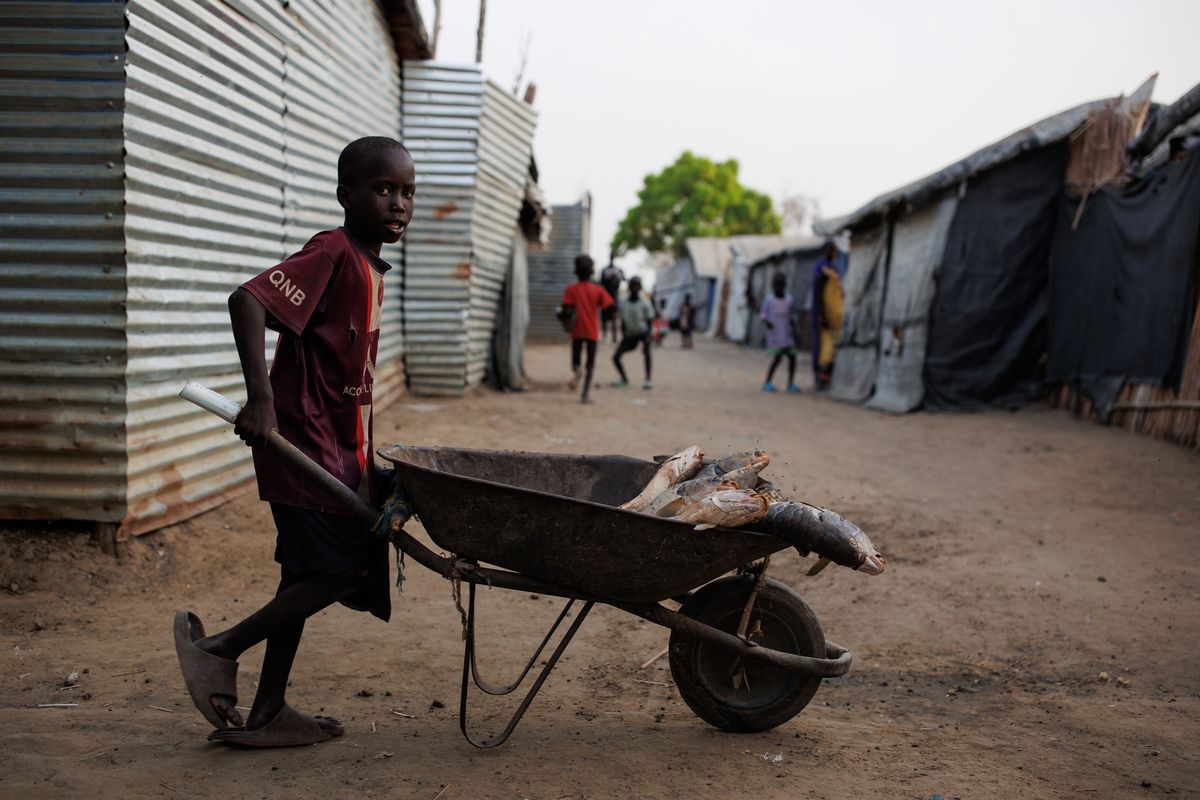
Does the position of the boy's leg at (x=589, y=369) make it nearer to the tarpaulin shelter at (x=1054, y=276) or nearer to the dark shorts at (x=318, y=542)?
the tarpaulin shelter at (x=1054, y=276)

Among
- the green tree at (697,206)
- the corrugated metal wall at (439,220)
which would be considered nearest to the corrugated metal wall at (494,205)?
the corrugated metal wall at (439,220)

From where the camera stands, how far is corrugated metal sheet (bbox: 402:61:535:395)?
29.3 feet

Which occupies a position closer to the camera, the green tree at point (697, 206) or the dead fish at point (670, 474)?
the dead fish at point (670, 474)

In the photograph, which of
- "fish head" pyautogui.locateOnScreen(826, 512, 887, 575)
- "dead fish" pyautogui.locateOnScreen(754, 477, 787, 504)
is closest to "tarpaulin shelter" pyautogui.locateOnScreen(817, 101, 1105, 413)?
"dead fish" pyautogui.locateOnScreen(754, 477, 787, 504)

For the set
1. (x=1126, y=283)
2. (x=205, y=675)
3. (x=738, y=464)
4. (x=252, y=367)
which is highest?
(x=1126, y=283)

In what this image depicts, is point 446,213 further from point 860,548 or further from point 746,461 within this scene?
point 860,548

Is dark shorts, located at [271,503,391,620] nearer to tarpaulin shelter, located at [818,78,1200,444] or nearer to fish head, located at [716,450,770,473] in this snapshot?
fish head, located at [716,450,770,473]

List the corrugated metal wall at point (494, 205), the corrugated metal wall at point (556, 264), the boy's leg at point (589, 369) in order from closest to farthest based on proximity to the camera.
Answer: the corrugated metal wall at point (494, 205)
the boy's leg at point (589, 369)
the corrugated metal wall at point (556, 264)

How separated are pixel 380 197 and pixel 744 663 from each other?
174 centimetres

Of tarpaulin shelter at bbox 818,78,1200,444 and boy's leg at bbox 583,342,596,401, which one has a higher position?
tarpaulin shelter at bbox 818,78,1200,444

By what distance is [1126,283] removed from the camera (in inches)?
332

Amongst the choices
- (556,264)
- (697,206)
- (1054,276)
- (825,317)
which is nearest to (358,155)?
(1054,276)

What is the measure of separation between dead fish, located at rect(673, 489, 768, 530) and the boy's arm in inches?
42.3

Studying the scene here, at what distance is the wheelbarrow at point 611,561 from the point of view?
2303mm
